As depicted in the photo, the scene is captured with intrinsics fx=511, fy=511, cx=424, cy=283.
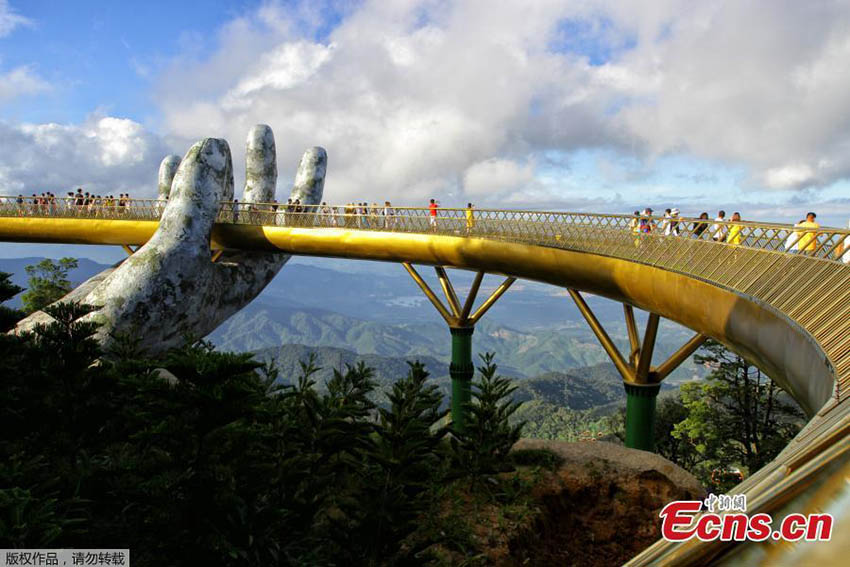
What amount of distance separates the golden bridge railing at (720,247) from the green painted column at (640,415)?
127 inches

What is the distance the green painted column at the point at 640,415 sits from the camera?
1210cm

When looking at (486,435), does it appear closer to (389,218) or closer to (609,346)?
(609,346)

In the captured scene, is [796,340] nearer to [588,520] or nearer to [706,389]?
[588,520]

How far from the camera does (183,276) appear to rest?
18422mm

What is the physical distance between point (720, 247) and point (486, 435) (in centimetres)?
567

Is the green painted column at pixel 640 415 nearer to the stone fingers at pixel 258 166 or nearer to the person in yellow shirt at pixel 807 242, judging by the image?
the person in yellow shirt at pixel 807 242

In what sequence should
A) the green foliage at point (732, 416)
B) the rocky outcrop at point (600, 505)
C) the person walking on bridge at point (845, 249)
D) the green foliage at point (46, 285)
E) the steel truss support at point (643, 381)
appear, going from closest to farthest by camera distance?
the person walking on bridge at point (845, 249), the rocky outcrop at point (600, 505), the steel truss support at point (643, 381), the green foliage at point (732, 416), the green foliage at point (46, 285)

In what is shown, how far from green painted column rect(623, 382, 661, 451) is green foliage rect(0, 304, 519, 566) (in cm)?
424

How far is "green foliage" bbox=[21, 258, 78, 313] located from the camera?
32656mm

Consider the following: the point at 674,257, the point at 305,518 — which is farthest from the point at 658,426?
the point at 305,518

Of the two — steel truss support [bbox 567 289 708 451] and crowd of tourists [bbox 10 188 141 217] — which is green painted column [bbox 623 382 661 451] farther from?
crowd of tourists [bbox 10 188 141 217]

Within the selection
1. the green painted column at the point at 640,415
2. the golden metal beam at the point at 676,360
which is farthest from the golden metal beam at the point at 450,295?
the golden metal beam at the point at 676,360

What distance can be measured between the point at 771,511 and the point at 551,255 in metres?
11.7

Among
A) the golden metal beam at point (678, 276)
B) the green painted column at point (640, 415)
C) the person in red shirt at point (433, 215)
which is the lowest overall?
the green painted column at point (640, 415)
